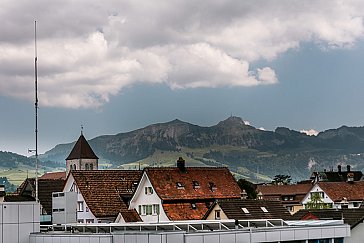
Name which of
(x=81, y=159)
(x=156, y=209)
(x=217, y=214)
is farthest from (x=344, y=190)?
(x=81, y=159)

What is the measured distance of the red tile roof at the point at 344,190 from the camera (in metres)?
120

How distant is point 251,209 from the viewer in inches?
2571

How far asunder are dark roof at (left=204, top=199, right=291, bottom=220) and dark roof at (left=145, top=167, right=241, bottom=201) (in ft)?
30.4

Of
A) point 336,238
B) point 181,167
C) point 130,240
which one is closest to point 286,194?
point 181,167

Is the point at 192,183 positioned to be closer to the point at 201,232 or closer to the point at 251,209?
the point at 251,209

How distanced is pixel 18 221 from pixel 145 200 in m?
36.0

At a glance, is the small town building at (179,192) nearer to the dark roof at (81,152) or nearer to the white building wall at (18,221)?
the white building wall at (18,221)

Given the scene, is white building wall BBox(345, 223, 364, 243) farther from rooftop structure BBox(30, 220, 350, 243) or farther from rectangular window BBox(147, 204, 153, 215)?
rectangular window BBox(147, 204, 153, 215)

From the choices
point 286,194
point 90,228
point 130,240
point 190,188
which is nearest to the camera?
point 130,240

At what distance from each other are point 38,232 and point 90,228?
2922 mm

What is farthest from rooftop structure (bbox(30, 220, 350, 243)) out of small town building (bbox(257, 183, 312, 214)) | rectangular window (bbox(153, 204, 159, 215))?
small town building (bbox(257, 183, 312, 214))

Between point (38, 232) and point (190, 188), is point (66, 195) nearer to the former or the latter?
point (38, 232)

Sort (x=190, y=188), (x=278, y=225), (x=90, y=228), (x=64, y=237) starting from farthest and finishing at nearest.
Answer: (x=190, y=188) < (x=278, y=225) < (x=90, y=228) < (x=64, y=237)

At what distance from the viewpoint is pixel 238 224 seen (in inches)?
1683
